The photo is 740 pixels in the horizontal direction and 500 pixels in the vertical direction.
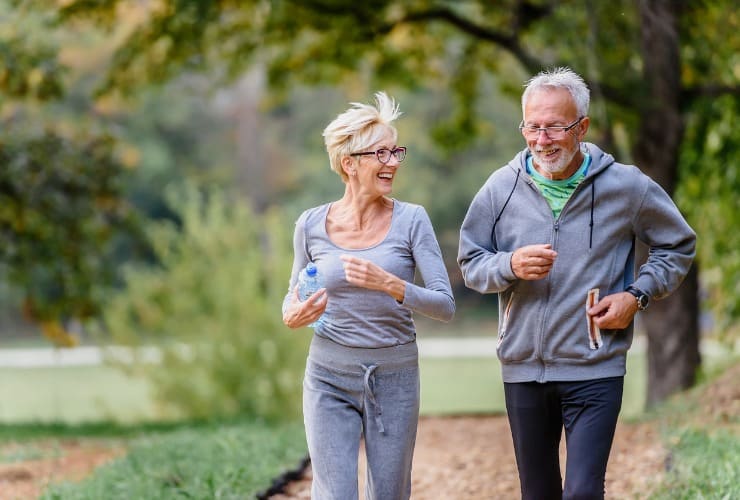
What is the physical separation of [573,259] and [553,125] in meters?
0.52

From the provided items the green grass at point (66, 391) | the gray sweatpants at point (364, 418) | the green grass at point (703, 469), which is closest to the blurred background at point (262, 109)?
the green grass at point (703, 469)

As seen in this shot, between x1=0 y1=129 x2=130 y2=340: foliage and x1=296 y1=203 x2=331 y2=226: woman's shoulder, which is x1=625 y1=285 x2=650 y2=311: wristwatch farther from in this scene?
x1=0 y1=129 x2=130 y2=340: foliage

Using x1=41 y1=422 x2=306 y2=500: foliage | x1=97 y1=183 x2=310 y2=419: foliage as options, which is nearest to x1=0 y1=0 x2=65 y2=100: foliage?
x1=97 y1=183 x2=310 y2=419: foliage

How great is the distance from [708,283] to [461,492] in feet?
22.1

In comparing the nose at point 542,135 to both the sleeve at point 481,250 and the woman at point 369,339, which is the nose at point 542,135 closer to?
the sleeve at point 481,250

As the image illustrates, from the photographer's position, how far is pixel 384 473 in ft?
13.6

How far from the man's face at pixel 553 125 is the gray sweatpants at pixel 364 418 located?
0.93m

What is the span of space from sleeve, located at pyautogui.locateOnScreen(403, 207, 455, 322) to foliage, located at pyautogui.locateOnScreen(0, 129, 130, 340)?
26.2 ft

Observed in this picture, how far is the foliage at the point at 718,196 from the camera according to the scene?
11352mm

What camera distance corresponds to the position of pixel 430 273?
415 cm

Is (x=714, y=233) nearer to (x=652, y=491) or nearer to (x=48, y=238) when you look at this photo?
(x=652, y=491)

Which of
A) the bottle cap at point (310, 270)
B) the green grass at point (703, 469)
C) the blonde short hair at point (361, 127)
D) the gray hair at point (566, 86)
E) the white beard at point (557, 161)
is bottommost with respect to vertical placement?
the green grass at point (703, 469)

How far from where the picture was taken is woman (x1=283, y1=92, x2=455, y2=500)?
13.6 ft

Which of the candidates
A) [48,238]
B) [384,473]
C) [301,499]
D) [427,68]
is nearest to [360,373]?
[384,473]
